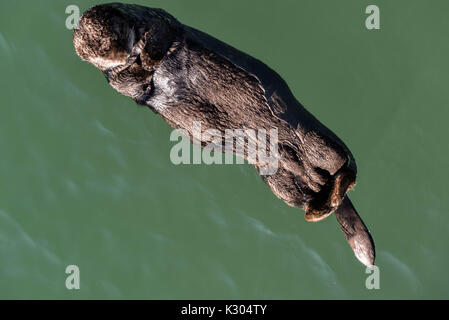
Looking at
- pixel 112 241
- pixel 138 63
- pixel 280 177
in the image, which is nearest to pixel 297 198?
pixel 280 177

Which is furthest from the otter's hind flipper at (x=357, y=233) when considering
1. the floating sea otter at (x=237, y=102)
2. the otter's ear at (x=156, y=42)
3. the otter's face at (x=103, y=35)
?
the otter's face at (x=103, y=35)

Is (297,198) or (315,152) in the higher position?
(315,152)

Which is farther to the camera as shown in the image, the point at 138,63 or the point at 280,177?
the point at 280,177

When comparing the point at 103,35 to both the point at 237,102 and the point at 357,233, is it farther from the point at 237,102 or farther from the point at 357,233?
the point at 357,233

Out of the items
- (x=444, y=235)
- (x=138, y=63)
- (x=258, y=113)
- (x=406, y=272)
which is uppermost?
(x=138, y=63)

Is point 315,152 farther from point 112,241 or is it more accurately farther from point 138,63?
point 112,241

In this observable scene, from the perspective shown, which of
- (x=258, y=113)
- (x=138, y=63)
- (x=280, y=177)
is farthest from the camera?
(x=280, y=177)

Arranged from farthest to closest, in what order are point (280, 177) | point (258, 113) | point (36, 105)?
1. point (36, 105)
2. point (280, 177)
3. point (258, 113)
